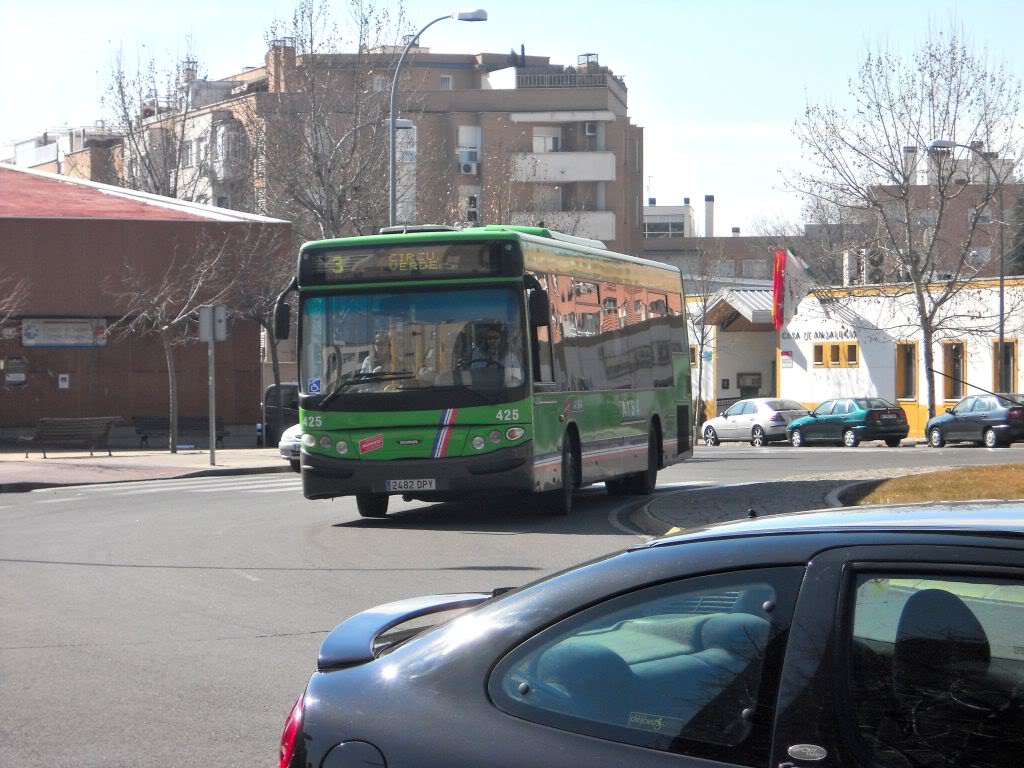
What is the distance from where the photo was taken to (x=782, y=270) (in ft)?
166

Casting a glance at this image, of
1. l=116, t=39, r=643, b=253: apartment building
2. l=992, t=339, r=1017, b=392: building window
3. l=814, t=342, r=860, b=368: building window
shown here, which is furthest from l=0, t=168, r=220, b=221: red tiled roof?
l=992, t=339, r=1017, b=392: building window

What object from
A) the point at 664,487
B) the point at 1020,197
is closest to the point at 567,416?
the point at 664,487

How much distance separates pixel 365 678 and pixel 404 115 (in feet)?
165

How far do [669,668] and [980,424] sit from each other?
39.1 m

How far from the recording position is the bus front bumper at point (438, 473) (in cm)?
1579

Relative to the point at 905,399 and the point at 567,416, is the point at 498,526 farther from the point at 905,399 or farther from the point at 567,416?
the point at 905,399

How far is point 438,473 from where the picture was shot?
1592 centimetres

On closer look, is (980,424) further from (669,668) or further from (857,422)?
(669,668)

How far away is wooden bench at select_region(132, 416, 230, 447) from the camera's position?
36.4m

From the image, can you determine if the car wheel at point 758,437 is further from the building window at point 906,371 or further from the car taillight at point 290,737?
the car taillight at point 290,737

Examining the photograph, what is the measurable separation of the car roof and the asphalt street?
3407 millimetres

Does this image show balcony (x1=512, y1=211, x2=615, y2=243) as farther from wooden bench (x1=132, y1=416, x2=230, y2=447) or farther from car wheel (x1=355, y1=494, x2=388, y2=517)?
car wheel (x1=355, y1=494, x2=388, y2=517)

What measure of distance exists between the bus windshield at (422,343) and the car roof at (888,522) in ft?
40.2

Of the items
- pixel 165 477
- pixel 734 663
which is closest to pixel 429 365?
pixel 165 477
